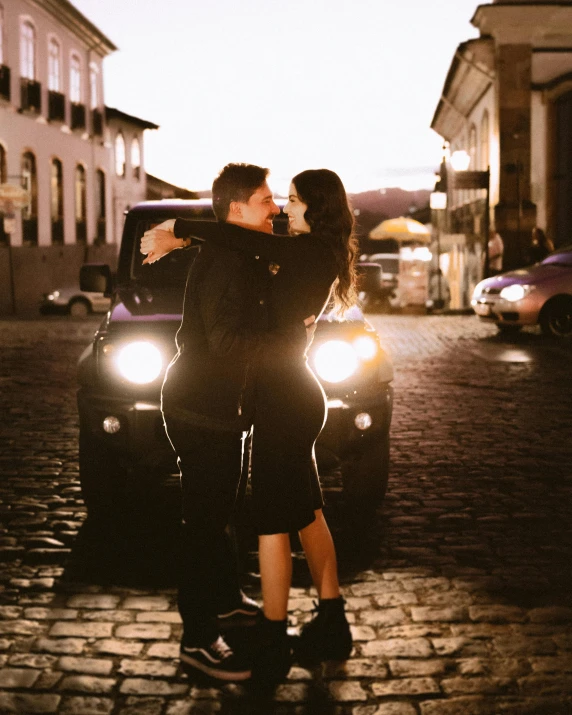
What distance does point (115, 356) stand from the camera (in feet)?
19.5

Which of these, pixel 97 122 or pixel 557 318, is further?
pixel 97 122

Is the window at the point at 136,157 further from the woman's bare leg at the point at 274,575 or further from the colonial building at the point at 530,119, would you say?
the woman's bare leg at the point at 274,575


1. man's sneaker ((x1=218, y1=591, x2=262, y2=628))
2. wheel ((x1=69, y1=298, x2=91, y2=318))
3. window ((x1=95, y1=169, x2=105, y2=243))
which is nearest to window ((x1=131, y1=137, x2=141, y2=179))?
window ((x1=95, y1=169, x2=105, y2=243))

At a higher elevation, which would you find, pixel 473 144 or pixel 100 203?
pixel 473 144

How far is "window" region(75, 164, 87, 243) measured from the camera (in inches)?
1719

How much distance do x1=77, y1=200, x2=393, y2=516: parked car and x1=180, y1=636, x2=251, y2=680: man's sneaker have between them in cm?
186

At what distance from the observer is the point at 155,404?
19.2 feet

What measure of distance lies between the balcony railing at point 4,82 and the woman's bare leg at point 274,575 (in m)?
33.3

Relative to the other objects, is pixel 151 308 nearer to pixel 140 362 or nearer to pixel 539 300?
pixel 140 362

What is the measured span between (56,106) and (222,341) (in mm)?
38540

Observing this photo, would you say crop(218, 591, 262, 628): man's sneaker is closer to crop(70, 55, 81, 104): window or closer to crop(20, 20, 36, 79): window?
crop(20, 20, 36, 79): window

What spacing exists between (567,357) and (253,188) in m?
12.9

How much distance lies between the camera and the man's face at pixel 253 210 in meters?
3.95

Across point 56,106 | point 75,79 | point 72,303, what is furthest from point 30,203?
point 75,79
